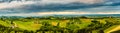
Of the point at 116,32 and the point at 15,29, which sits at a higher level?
the point at 116,32

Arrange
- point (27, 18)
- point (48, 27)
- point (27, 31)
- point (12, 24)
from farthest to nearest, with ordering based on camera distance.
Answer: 1. point (27, 18)
2. point (12, 24)
3. point (48, 27)
4. point (27, 31)

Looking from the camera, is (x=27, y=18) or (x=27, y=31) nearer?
(x=27, y=31)

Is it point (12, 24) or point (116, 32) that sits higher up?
point (116, 32)

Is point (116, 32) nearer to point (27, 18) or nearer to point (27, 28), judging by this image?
point (27, 28)

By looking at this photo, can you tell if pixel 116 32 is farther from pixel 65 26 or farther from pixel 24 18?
pixel 24 18

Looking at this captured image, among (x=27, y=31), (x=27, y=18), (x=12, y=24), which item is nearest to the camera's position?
(x=27, y=31)

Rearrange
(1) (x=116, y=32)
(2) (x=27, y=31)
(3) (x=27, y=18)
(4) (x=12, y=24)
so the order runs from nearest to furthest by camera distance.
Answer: (1) (x=116, y=32) < (2) (x=27, y=31) < (4) (x=12, y=24) < (3) (x=27, y=18)

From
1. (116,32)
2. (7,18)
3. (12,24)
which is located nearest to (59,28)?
(12,24)

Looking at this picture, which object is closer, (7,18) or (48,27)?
(48,27)

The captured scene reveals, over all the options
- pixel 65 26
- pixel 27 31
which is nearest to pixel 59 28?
pixel 65 26
